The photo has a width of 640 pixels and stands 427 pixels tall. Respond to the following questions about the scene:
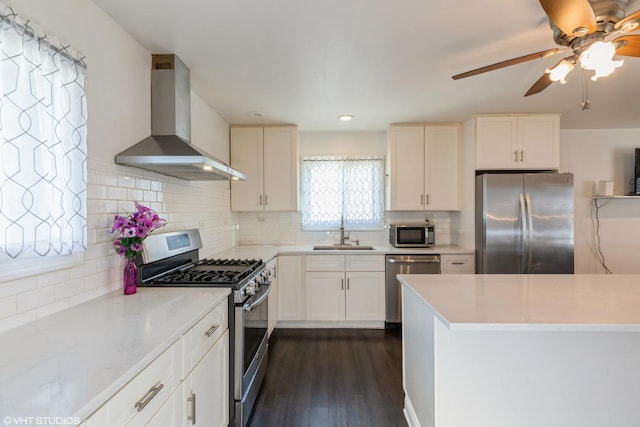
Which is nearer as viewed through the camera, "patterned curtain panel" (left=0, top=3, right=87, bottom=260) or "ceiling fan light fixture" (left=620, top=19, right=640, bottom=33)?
"patterned curtain panel" (left=0, top=3, right=87, bottom=260)

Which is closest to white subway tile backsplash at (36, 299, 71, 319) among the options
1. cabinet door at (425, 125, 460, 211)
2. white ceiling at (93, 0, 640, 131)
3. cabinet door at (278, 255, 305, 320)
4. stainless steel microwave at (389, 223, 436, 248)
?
white ceiling at (93, 0, 640, 131)

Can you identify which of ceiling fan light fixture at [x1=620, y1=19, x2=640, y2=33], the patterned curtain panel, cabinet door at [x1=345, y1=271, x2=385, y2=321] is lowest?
cabinet door at [x1=345, y1=271, x2=385, y2=321]

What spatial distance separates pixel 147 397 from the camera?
3.01 feet

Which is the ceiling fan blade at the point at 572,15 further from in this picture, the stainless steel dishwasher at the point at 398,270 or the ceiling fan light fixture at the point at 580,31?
the stainless steel dishwasher at the point at 398,270


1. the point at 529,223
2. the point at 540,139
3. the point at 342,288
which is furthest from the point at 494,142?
the point at 342,288

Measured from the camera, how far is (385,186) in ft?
12.5

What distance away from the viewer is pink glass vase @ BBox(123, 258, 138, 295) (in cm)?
155

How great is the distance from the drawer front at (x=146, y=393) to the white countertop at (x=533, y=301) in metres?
1.03

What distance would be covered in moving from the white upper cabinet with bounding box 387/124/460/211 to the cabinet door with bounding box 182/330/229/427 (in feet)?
8.34

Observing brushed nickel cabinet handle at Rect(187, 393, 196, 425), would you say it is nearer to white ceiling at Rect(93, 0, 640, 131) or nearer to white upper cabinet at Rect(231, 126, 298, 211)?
white ceiling at Rect(93, 0, 640, 131)

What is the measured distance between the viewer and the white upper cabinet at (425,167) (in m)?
3.49

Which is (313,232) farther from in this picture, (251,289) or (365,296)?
(251,289)

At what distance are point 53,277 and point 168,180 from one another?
1093mm

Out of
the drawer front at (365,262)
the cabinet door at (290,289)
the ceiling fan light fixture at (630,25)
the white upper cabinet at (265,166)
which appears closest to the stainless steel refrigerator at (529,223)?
the drawer front at (365,262)
